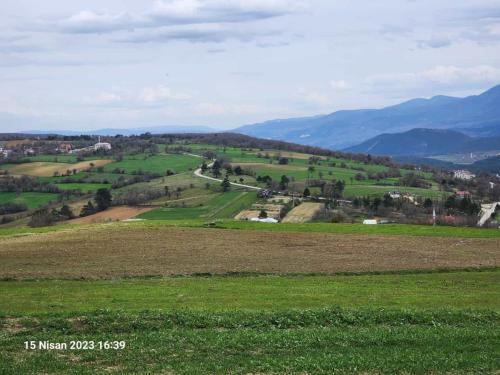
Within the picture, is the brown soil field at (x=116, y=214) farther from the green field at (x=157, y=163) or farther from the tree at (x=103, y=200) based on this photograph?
the green field at (x=157, y=163)

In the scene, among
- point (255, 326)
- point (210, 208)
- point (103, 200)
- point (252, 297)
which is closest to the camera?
point (255, 326)

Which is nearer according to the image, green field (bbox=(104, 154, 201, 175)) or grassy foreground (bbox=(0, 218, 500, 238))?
grassy foreground (bbox=(0, 218, 500, 238))

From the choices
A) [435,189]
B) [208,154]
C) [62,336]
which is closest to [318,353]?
[62,336]

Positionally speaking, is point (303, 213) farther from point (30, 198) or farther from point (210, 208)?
point (30, 198)

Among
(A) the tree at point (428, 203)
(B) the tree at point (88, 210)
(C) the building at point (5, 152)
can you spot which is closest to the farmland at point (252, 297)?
(A) the tree at point (428, 203)

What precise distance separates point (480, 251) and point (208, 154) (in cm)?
10370

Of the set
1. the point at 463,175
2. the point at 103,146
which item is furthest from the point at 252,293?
the point at 103,146

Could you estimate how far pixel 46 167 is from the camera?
120562 millimetres

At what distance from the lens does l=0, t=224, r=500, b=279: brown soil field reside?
29.9m

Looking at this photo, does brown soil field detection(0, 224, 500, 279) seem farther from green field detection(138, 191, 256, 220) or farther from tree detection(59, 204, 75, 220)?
tree detection(59, 204, 75, 220)

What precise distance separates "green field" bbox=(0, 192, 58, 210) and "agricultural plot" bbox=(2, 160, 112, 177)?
1430 centimetres

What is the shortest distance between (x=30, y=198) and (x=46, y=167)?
26.1 m

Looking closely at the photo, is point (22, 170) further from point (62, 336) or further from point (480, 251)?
point (62, 336)
